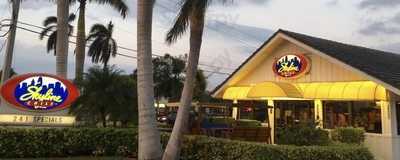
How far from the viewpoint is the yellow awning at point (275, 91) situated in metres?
17.7

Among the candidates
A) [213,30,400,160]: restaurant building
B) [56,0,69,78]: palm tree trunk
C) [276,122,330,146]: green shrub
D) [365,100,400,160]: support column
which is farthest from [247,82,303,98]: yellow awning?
[56,0,69,78]: palm tree trunk

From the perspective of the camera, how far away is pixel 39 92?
53.1ft

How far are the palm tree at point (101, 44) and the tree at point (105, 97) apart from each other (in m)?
29.3

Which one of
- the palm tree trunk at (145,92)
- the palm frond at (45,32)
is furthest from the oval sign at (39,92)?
the palm frond at (45,32)

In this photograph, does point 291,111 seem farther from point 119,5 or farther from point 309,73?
point 119,5

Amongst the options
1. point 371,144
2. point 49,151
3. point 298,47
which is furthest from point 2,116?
point 371,144

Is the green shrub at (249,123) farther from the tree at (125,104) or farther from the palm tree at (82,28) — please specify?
the palm tree at (82,28)

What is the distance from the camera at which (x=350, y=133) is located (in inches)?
621

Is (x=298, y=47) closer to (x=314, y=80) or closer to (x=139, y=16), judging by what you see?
(x=314, y=80)

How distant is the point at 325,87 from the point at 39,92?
11231 mm

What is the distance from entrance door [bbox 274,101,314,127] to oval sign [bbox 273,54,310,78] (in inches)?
55.8

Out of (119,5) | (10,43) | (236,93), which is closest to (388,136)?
(236,93)

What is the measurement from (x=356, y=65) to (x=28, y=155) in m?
12.5

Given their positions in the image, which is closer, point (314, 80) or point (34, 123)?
point (34, 123)
